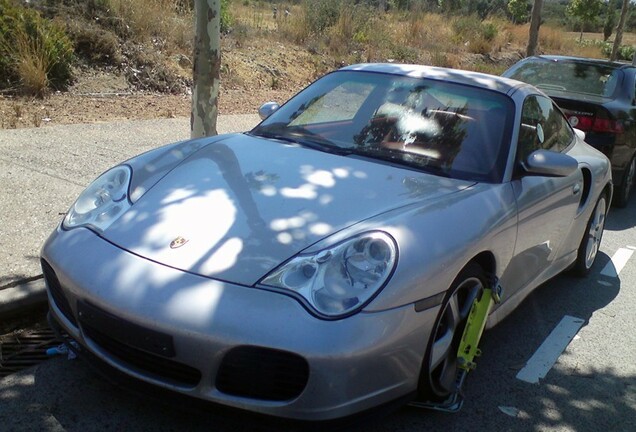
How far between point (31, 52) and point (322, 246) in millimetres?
7566

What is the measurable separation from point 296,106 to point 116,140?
12.1 feet

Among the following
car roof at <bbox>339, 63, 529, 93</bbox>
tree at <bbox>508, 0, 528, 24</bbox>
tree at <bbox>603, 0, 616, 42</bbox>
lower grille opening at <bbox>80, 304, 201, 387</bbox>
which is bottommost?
tree at <bbox>603, 0, 616, 42</bbox>

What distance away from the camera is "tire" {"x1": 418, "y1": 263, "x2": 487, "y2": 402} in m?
2.98

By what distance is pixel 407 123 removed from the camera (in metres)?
4.06

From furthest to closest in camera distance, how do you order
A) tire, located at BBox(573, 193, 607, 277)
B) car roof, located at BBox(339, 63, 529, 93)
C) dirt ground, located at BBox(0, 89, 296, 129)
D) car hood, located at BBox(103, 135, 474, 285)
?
dirt ground, located at BBox(0, 89, 296, 129) → tire, located at BBox(573, 193, 607, 277) → car roof, located at BBox(339, 63, 529, 93) → car hood, located at BBox(103, 135, 474, 285)

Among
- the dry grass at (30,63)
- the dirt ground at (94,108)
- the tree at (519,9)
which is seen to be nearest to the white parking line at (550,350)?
the dirt ground at (94,108)

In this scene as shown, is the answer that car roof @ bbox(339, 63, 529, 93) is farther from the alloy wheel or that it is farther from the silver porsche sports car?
the alloy wheel

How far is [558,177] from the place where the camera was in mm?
4160

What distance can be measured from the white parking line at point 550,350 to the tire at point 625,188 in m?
3.74

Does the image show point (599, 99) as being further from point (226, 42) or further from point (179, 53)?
point (226, 42)

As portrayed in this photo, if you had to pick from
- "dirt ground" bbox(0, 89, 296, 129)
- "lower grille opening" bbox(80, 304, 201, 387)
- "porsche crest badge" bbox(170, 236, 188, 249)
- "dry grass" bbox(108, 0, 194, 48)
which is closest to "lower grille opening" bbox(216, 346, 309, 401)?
"lower grille opening" bbox(80, 304, 201, 387)

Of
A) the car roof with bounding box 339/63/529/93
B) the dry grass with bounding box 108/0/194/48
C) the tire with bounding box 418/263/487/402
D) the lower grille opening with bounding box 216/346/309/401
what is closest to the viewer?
the lower grille opening with bounding box 216/346/309/401

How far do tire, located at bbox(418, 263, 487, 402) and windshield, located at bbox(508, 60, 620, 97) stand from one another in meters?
5.07

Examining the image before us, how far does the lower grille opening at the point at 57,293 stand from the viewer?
118 inches
